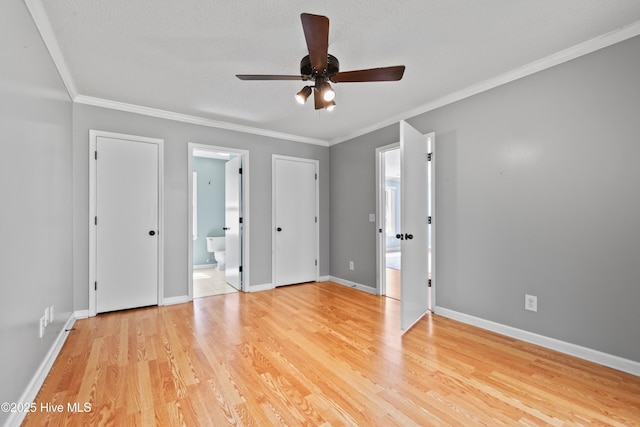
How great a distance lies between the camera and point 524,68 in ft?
8.39

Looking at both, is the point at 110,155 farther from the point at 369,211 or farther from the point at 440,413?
the point at 440,413

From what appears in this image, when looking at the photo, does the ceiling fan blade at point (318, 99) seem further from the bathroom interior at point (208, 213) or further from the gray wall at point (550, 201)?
the bathroom interior at point (208, 213)

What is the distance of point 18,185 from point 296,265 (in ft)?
11.5

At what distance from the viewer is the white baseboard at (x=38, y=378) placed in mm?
1514

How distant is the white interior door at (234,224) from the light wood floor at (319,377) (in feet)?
4.63

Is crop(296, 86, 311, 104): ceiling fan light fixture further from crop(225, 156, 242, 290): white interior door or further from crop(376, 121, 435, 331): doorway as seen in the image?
crop(225, 156, 242, 290): white interior door

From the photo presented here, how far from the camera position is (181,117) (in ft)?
12.3

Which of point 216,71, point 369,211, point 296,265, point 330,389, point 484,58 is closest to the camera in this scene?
point 330,389

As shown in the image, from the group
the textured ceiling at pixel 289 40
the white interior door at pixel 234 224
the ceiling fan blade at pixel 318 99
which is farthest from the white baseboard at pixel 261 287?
the ceiling fan blade at pixel 318 99

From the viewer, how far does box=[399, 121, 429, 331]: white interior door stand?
2.76 m

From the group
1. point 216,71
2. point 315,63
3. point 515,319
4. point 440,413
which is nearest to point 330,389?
point 440,413

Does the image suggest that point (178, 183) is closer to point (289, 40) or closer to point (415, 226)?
point (289, 40)

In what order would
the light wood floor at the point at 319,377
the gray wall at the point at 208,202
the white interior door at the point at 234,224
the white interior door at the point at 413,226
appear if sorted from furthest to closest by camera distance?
the gray wall at the point at 208,202 < the white interior door at the point at 234,224 < the white interior door at the point at 413,226 < the light wood floor at the point at 319,377

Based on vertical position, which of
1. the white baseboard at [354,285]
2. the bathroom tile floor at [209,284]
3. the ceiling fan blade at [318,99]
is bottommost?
the bathroom tile floor at [209,284]
